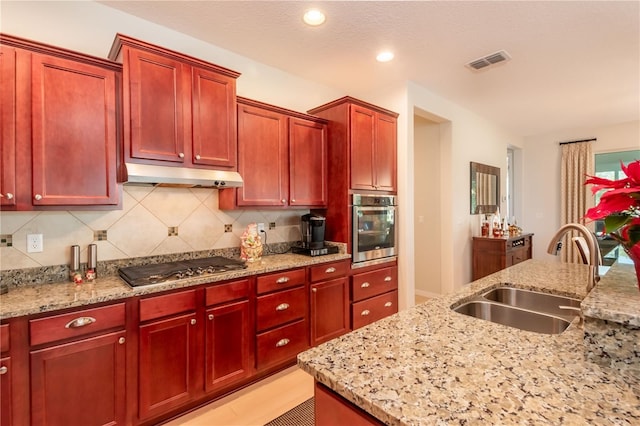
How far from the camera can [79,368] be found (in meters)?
1.61

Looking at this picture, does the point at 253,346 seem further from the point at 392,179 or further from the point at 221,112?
the point at 392,179

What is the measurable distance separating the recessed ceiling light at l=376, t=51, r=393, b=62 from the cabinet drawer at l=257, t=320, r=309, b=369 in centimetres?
248

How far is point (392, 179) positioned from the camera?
11.1ft

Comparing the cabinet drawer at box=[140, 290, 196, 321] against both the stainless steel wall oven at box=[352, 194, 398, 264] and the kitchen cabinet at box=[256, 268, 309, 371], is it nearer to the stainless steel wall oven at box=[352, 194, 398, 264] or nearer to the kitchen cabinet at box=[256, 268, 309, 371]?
the kitchen cabinet at box=[256, 268, 309, 371]

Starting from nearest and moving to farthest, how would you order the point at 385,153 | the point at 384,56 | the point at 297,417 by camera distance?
the point at 297,417 → the point at 384,56 → the point at 385,153

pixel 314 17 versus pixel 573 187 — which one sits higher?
pixel 314 17

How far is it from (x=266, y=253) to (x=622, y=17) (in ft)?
11.2

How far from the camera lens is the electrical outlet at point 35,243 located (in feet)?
6.16

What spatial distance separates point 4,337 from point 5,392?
0.26m

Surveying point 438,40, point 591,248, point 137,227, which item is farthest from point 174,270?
point 438,40

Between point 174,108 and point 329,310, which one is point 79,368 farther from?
point 329,310

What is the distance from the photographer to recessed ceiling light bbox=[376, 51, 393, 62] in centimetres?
279

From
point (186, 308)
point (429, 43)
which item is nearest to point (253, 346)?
point (186, 308)

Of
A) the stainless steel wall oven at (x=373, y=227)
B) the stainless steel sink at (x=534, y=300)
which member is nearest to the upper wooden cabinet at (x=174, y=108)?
the stainless steel wall oven at (x=373, y=227)
